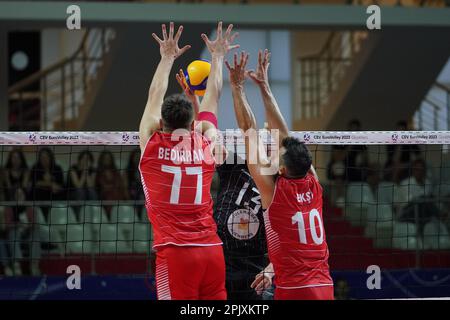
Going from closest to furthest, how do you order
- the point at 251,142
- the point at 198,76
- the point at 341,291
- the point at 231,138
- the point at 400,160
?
1. the point at 251,142
2. the point at 198,76
3. the point at 231,138
4. the point at 341,291
5. the point at 400,160

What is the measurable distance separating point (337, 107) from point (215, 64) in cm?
898

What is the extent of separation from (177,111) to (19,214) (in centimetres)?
702

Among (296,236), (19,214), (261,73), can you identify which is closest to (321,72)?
(19,214)

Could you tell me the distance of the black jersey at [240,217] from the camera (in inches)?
239

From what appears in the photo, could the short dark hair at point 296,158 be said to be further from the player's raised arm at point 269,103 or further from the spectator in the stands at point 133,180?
the spectator in the stands at point 133,180

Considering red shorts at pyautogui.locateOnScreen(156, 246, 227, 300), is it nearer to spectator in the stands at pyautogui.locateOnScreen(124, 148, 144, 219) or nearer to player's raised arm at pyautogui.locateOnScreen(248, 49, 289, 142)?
player's raised arm at pyautogui.locateOnScreen(248, 49, 289, 142)

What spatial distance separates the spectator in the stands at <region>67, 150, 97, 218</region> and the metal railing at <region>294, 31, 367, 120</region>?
475 cm

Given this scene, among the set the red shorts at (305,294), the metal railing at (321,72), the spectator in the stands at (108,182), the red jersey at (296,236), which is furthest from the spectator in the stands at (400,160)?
the red shorts at (305,294)

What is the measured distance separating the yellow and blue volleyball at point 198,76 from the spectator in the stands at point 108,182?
5645 mm

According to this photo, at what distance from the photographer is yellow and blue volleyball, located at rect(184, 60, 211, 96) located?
6043 mm

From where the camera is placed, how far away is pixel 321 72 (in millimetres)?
16453

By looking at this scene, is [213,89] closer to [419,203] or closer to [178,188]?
[178,188]
